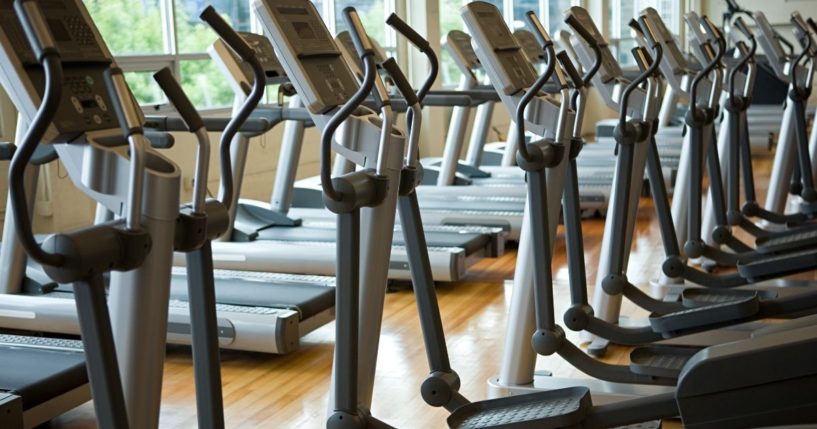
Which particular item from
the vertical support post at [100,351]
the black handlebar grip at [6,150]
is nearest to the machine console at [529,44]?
→ the black handlebar grip at [6,150]

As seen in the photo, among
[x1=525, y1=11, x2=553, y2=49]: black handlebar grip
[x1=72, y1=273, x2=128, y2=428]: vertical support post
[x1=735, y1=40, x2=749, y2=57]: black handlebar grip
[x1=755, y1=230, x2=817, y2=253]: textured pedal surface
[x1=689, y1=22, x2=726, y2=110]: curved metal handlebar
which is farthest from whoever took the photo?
[x1=735, y1=40, x2=749, y2=57]: black handlebar grip

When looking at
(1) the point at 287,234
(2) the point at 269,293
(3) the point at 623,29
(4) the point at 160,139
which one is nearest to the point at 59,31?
(4) the point at 160,139

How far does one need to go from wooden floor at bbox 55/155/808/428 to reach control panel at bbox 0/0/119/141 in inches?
60.5

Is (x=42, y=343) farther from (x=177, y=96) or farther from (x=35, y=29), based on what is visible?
(x=35, y=29)

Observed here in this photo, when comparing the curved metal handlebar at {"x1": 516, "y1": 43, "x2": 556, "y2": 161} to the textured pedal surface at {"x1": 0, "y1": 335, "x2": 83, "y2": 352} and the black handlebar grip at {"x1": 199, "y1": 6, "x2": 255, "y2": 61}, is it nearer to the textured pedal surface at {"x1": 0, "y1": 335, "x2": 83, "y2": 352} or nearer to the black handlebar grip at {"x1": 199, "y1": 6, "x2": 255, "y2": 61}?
the black handlebar grip at {"x1": 199, "y1": 6, "x2": 255, "y2": 61}

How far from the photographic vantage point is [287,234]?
5461 millimetres

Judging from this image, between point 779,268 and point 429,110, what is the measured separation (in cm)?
521

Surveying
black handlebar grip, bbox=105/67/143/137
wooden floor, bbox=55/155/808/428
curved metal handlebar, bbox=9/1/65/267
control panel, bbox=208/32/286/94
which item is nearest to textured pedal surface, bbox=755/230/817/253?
wooden floor, bbox=55/155/808/428

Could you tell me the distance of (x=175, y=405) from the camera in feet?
11.4

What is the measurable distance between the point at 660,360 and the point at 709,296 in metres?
0.75

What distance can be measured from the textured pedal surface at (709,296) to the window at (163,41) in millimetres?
3316

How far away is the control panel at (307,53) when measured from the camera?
2543mm

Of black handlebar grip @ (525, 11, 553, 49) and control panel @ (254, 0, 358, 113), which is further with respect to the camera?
black handlebar grip @ (525, 11, 553, 49)

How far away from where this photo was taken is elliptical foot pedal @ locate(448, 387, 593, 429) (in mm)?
2500
